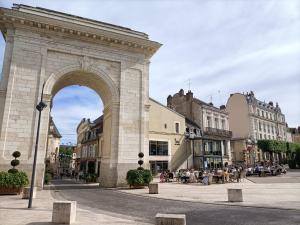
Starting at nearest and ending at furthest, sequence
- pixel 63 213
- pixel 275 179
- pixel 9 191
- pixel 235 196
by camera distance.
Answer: pixel 63 213 → pixel 235 196 → pixel 9 191 → pixel 275 179

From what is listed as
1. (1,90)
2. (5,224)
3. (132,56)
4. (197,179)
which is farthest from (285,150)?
(5,224)

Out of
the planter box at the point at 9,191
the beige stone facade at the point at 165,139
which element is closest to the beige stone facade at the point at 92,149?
the beige stone facade at the point at 165,139

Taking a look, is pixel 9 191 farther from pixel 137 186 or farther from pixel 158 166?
pixel 158 166

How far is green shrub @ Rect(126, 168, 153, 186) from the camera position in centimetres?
1784

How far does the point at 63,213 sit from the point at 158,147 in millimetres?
26042

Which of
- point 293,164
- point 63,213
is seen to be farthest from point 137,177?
point 293,164

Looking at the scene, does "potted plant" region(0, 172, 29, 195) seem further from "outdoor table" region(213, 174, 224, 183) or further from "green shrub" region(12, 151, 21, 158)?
"outdoor table" region(213, 174, 224, 183)

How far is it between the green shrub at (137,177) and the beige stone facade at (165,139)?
528 inches

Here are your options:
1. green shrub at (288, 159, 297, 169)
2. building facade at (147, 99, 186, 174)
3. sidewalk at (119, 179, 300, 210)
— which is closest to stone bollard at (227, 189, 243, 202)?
sidewalk at (119, 179, 300, 210)

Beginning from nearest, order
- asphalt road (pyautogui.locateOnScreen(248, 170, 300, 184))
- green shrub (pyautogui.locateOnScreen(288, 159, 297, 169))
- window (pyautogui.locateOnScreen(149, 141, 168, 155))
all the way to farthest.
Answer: asphalt road (pyautogui.locateOnScreen(248, 170, 300, 184))
window (pyautogui.locateOnScreen(149, 141, 168, 155))
green shrub (pyautogui.locateOnScreen(288, 159, 297, 169))

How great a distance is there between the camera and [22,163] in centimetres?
1648

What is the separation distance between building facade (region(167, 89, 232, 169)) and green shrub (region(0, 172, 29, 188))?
25.7 m

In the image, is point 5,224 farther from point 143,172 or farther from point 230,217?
point 143,172

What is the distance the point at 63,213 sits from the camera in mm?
7219
